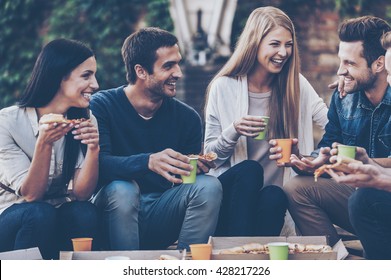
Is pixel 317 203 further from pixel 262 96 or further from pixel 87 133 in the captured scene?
pixel 87 133

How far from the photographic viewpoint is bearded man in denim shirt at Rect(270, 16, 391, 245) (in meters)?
4.20

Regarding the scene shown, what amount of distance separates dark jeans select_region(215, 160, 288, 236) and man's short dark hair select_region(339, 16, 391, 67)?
2.57 ft

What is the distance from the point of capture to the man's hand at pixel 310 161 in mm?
3996

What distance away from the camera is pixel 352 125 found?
14.1 ft

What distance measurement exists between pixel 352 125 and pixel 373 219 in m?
0.63

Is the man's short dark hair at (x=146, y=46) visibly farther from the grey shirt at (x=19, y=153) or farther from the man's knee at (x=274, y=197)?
the man's knee at (x=274, y=197)

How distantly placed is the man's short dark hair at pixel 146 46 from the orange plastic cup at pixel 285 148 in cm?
77

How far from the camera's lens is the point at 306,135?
452 centimetres

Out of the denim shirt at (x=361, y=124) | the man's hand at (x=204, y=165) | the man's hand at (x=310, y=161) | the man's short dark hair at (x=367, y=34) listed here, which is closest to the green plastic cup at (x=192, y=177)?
the man's hand at (x=204, y=165)

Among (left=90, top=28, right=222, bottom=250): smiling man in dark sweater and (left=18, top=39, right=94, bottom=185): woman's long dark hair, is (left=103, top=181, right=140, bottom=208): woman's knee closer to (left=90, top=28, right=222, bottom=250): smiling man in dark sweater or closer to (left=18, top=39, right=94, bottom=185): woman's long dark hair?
(left=90, top=28, right=222, bottom=250): smiling man in dark sweater

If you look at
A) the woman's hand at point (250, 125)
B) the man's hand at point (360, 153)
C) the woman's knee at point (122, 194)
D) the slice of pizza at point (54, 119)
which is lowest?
the woman's knee at point (122, 194)

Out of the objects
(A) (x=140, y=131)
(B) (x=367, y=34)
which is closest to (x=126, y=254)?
(A) (x=140, y=131)

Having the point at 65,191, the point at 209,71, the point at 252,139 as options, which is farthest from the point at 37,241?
the point at 209,71
